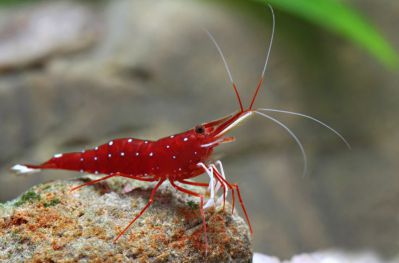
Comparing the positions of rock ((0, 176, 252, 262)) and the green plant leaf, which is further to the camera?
the green plant leaf

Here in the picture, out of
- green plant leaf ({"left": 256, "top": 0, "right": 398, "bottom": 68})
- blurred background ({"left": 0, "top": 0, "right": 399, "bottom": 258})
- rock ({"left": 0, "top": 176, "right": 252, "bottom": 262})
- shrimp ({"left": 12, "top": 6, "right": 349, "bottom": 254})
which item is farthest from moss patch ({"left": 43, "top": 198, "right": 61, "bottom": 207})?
green plant leaf ({"left": 256, "top": 0, "right": 398, "bottom": 68})

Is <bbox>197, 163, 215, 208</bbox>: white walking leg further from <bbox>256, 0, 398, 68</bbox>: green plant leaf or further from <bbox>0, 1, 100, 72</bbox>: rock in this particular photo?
<bbox>0, 1, 100, 72</bbox>: rock

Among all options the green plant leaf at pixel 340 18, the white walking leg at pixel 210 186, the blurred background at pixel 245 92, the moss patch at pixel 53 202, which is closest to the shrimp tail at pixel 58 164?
the moss patch at pixel 53 202

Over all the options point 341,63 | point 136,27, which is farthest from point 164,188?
point 341,63

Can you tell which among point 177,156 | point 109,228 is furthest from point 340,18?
point 109,228

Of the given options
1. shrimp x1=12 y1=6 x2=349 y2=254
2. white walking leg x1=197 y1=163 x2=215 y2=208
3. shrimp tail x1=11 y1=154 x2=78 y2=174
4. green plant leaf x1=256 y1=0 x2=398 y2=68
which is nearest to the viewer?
white walking leg x1=197 y1=163 x2=215 y2=208

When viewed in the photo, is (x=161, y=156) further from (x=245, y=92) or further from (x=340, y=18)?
(x=340, y=18)
